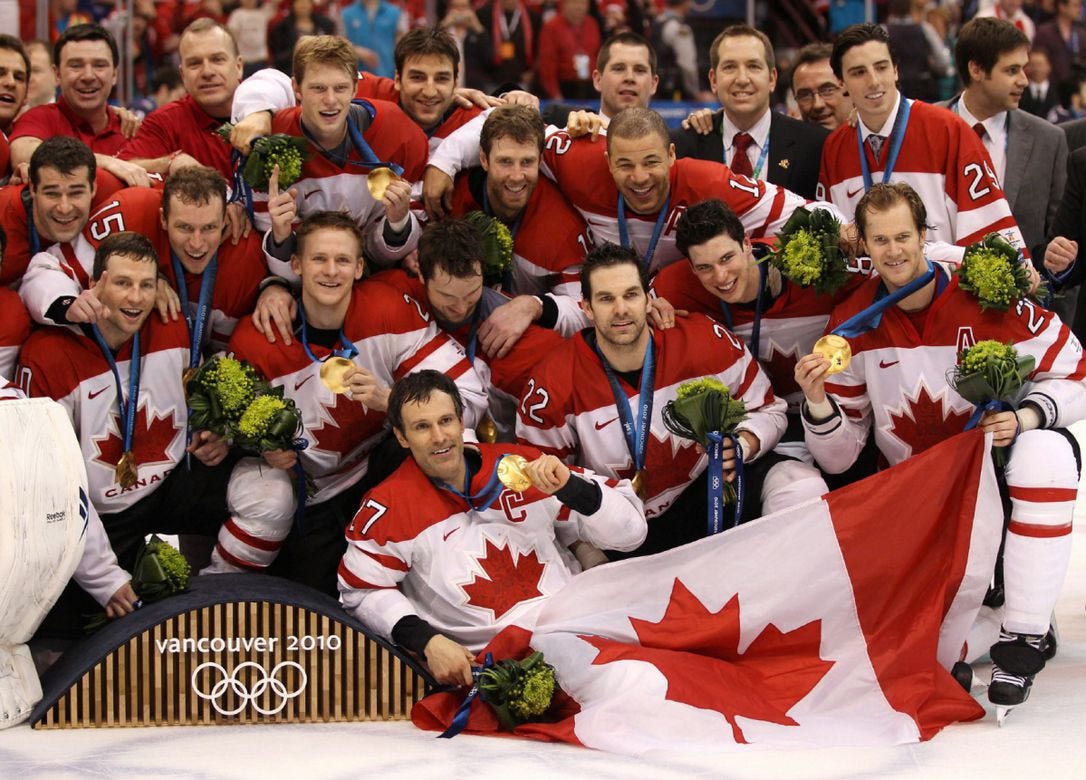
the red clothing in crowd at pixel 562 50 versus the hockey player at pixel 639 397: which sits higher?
the red clothing in crowd at pixel 562 50

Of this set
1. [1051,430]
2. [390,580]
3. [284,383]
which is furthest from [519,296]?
[1051,430]

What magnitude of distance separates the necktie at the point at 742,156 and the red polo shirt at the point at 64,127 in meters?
2.25

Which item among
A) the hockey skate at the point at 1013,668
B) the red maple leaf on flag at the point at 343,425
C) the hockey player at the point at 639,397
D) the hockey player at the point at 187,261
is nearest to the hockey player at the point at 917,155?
the hockey player at the point at 639,397

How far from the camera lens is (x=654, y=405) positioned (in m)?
4.46

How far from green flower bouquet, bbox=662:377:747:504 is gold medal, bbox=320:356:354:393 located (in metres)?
0.95

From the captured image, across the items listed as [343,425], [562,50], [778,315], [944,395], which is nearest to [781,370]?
[778,315]

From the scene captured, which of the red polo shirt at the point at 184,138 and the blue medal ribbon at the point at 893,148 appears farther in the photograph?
the red polo shirt at the point at 184,138

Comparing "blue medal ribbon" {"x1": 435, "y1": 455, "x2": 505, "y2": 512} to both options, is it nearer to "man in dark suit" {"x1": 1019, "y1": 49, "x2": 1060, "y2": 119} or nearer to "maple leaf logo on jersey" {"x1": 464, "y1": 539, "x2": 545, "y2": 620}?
"maple leaf logo on jersey" {"x1": 464, "y1": 539, "x2": 545, "y2": 620}

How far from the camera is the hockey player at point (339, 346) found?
4480mm

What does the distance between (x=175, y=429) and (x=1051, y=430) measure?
2.56m

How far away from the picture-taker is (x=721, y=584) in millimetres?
4109

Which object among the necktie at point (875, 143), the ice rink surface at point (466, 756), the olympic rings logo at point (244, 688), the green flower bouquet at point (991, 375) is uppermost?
the necktie at point (875, 143)

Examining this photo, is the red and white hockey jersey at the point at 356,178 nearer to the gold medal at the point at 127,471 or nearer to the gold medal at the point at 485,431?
the gold medal at the point at 485,431

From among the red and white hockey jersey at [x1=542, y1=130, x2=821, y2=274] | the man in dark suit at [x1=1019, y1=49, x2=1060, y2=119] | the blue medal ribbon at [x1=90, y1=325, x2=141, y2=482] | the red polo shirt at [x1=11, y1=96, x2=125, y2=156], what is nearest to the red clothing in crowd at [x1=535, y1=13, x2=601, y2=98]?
the man in dark suit at [x1=1019, y1=49, x2=1060, y2=119]
